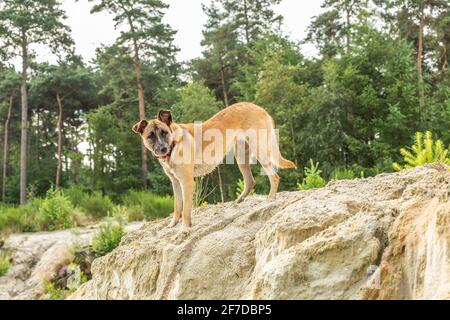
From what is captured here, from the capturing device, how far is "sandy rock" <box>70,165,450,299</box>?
4336 millimetres

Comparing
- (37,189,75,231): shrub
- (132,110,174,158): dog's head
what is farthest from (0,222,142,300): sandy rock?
(132,110,174,158): dog's head

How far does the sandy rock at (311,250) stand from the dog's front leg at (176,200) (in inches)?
7.1

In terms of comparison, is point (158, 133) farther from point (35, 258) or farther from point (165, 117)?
point (35, 258)

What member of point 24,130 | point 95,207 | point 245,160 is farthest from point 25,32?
point 245,160

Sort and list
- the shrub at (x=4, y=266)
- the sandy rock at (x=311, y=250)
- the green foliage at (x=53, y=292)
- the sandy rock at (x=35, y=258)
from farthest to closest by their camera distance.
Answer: the shrub at (x=4, y=266)
the sandy rock at (x=35, y=258)
the green foliage at (x=53, y=292)
the sandy rock at (x=311, y=250)

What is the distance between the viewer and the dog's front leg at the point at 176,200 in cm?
739

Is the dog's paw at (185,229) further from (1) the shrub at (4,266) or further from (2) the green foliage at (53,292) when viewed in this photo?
(1) the shrub at (4,266)

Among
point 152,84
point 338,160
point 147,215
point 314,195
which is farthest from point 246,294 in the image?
point 152,84

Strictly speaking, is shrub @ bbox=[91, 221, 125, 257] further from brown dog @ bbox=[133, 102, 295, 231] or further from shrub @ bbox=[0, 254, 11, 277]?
brown dog @ bbox=[133, 102, 295, 231]

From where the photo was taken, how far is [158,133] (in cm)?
666

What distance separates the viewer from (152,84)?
33844 millimetres

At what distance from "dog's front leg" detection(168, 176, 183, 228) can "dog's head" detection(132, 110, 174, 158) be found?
64 cm

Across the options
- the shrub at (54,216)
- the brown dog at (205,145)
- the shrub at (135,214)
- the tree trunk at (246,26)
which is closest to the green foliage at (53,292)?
the shrub at (54,216)

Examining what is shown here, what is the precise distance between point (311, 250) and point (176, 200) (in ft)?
10.2
